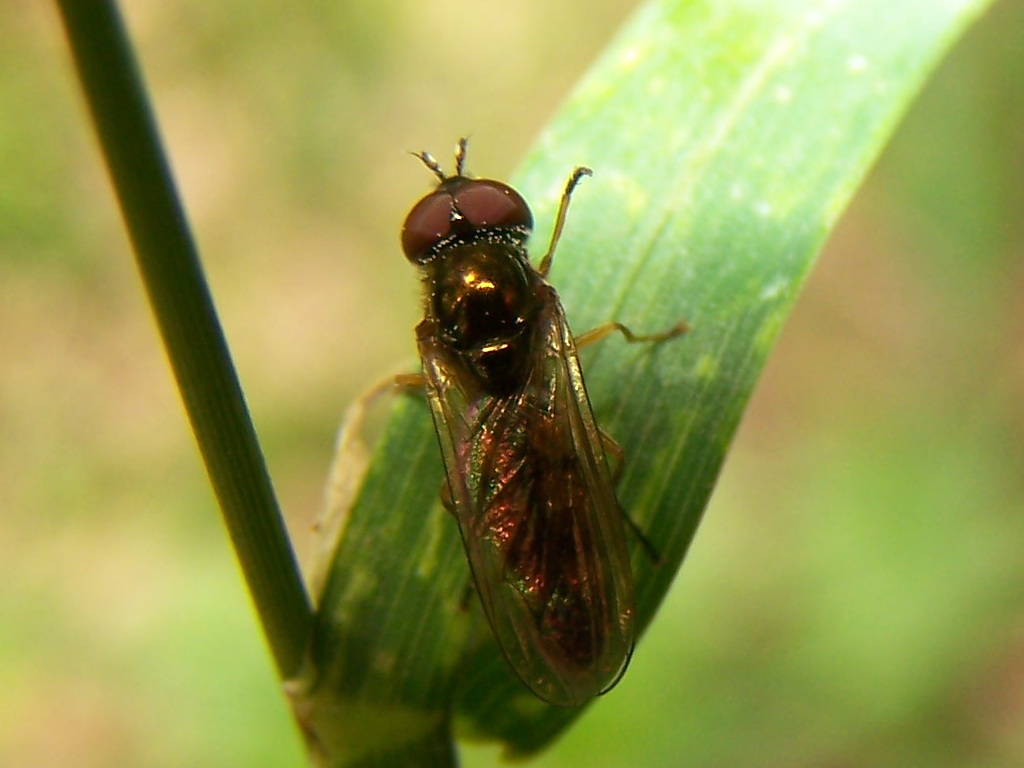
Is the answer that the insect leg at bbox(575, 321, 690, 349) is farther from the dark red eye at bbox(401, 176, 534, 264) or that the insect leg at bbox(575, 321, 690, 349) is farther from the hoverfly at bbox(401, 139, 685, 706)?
the dark red eye at bbox(401, 176, 534, 264)

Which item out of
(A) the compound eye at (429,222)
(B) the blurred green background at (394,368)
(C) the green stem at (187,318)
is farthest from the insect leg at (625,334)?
(B) the blurred green background at (394,368)

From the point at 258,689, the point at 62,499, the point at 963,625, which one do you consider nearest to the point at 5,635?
the point at 62,499

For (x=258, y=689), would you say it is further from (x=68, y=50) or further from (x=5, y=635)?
→ (x=68, y=50)

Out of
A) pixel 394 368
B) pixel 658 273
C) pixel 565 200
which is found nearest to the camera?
pixel 658 273

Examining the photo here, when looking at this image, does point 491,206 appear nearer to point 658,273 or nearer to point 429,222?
point 429,222

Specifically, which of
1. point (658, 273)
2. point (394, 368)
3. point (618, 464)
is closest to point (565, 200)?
point (658, 273)

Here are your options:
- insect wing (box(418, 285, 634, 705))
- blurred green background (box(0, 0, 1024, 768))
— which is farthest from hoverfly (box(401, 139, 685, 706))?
blurred green background (box(0, 0, 1024, 768))

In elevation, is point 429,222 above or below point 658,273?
below
